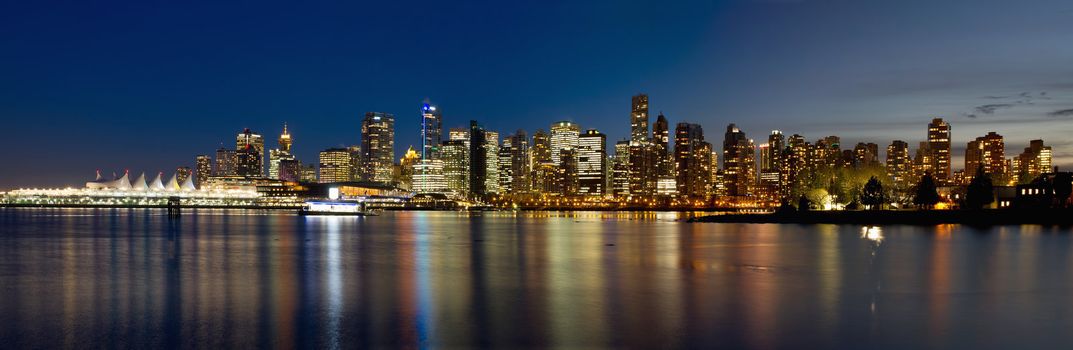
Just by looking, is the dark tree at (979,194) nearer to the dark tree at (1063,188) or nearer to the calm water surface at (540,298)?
the dark tree at (1063,188)

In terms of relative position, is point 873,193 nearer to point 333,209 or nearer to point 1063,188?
point 1063,188

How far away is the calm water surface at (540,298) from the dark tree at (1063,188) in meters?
62.3

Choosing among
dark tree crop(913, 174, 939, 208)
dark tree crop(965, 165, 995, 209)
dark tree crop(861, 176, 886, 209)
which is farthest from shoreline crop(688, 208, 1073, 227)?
dark tree crop(913, 174, 939, 208)

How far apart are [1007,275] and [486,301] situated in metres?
20.1

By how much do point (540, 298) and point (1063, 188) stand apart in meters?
93.7

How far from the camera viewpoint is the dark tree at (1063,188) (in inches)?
3772

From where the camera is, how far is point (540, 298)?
926 inches

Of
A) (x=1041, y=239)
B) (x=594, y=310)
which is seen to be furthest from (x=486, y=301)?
(x=1041, y=239)

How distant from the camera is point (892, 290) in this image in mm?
25625

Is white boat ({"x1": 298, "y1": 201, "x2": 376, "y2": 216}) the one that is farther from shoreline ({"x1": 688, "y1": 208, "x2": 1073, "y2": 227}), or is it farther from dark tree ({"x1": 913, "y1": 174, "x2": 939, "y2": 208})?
dark tree ({"x1": 913, "y1": 174, "x2": 939, "y2": 208})

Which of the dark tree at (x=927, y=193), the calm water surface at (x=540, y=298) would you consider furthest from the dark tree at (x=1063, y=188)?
the calm water surface at (x=540, y=298)

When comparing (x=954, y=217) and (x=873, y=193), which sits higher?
(x=873, y=193)

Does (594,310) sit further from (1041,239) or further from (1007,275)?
(1041,239)

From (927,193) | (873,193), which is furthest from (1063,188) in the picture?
(873,193)
